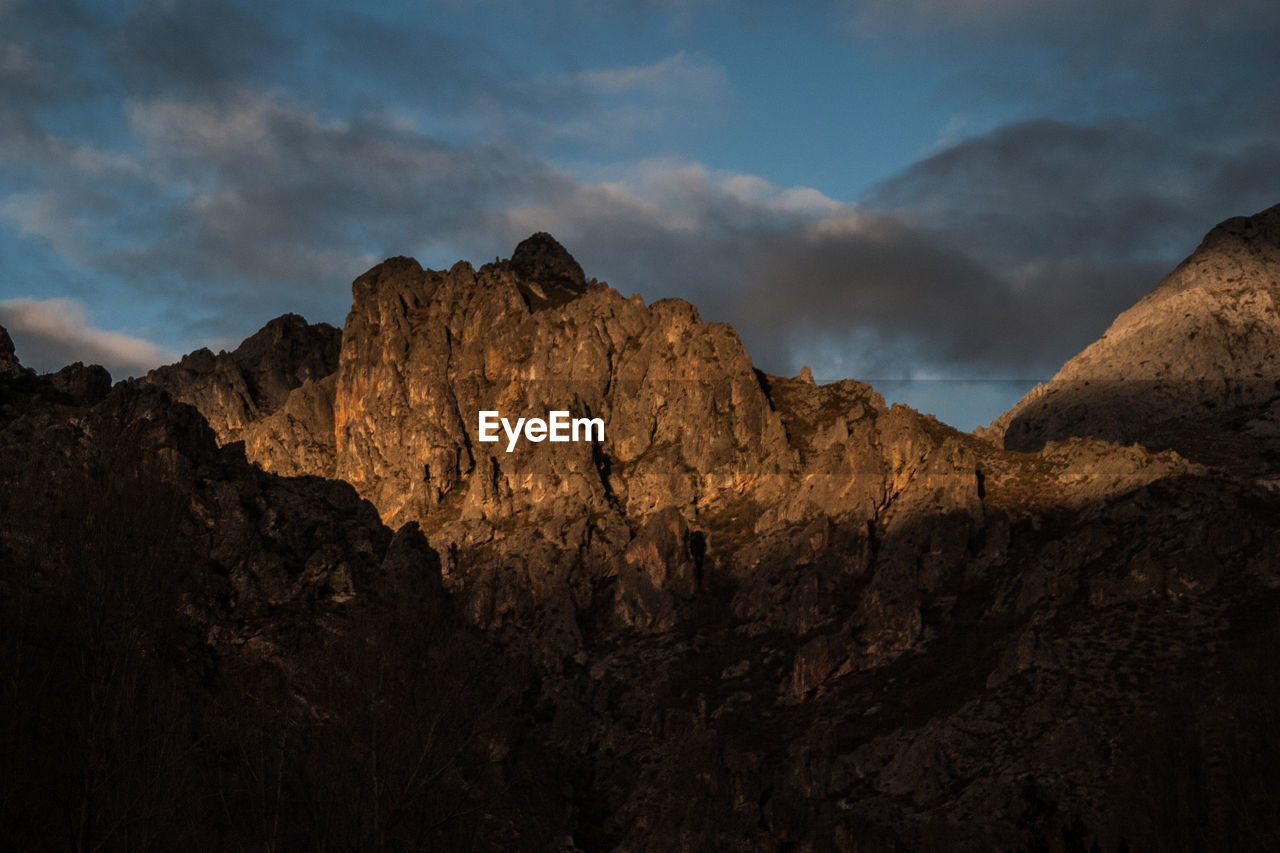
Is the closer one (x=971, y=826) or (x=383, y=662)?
(x=383, y=662)

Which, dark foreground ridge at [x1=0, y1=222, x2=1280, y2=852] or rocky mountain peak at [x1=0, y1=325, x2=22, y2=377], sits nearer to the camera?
dark foreground ridge at [x1=0, y1=222, x2=1280, y2=852]

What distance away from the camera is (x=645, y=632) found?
151 m

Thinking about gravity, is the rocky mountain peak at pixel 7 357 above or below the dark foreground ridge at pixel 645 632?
above

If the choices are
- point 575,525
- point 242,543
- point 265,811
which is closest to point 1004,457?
point 575,525

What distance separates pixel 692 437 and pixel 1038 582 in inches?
2424

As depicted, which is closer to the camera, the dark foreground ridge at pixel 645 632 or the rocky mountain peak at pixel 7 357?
the dark foreground ridge at pixel 645 632

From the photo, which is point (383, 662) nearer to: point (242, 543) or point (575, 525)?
point (242, 543)

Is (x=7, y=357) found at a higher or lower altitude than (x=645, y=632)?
higher

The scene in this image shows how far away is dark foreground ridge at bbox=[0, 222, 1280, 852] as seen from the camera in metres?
50.2

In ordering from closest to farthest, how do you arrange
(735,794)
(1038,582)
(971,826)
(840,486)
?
(971,826)
(735,794)
(1038,582)
(840,486)

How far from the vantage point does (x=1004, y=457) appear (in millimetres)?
163500

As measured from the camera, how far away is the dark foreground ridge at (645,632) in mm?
50250

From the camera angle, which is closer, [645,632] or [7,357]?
[7,357]

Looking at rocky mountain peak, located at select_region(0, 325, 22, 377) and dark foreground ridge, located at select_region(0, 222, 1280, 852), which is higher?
rocky mountain peak, located at select_region(0, 325, 22, 377)
